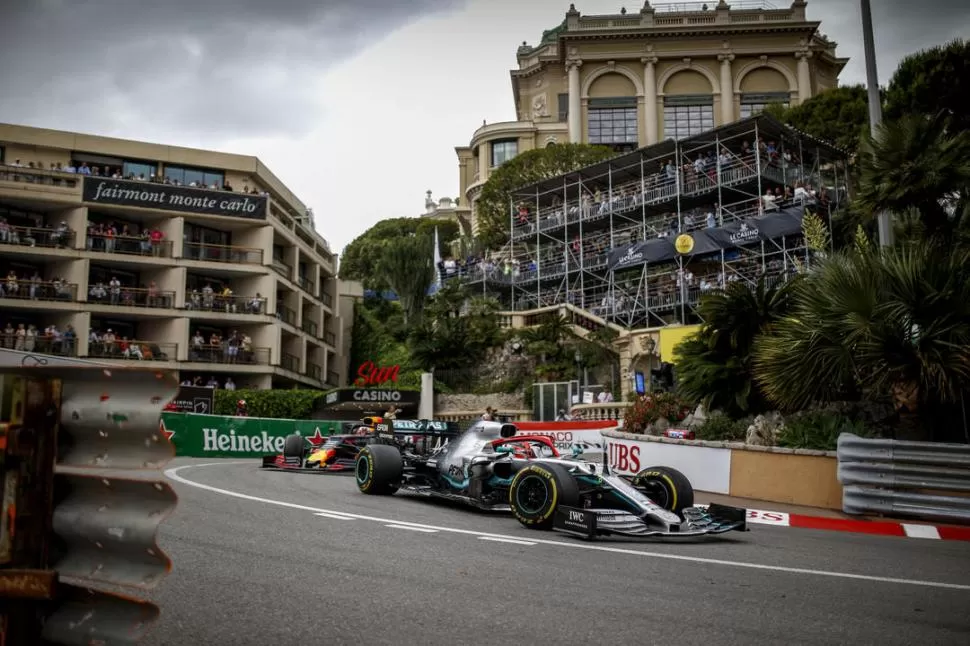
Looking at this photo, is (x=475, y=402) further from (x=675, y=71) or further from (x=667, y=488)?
(x=675, y=71)

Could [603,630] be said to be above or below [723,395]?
below

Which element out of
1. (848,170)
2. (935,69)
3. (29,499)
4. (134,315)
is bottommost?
(29,499)

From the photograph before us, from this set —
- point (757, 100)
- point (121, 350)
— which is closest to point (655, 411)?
point (121, 350)

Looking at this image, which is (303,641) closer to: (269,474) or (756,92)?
(269,474)

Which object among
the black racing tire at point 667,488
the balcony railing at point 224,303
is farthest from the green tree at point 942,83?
the balcony railing at point 224,303

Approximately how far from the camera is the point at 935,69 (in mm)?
21219

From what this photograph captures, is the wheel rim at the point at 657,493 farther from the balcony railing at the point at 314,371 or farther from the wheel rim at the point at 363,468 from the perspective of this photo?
the balcony railing at the point at 314,371

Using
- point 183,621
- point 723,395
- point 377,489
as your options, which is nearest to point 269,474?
point 377,489

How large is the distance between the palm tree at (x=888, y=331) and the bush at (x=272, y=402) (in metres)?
28.7

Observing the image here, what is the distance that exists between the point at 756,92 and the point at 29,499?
220 feet

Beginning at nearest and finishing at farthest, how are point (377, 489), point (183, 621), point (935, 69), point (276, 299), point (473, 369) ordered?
point (183, 621)
point (377, 489)
point (935, 69)
point (473, 369)
point (276, 299)

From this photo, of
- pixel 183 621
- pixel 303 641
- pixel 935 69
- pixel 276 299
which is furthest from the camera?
pixel 276 299

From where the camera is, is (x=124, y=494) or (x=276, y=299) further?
(x=276, y=299)

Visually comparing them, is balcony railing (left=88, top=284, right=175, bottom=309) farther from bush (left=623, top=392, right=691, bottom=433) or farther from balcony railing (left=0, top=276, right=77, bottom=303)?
bush (left=623, top=392, right=691, bottom=433)
